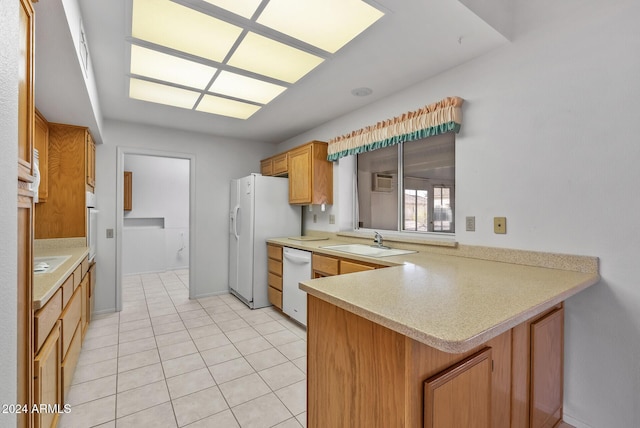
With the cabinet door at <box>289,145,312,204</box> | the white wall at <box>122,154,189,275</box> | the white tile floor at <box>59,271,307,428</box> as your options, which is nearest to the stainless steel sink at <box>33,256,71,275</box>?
the white tile floor at <box>59,271,307,428</box>

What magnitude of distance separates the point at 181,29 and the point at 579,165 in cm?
249

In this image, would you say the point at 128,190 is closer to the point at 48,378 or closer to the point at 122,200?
the point at 122,200

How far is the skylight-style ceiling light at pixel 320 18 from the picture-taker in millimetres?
1596

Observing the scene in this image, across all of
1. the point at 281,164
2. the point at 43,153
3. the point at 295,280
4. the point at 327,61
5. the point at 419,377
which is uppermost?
the point at 327,61

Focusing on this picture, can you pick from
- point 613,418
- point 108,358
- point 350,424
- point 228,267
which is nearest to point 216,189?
point 228,267

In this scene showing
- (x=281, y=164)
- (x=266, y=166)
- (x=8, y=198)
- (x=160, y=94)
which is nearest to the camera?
(x=8, y=198)

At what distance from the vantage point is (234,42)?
1948 millimetres

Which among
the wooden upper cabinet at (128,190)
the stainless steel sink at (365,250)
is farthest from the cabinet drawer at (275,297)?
the wooden upper cabinet at (128,190)

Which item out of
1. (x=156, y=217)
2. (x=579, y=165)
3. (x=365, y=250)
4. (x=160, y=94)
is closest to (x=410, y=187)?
(x=365, y=250)

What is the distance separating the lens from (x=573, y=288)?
1.33 m

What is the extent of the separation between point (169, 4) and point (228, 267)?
133 inches

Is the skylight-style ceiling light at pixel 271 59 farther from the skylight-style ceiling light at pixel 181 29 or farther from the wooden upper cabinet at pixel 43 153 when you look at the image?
the wooden upper cabinet at pixel 43 153

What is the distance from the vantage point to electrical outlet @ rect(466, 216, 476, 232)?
2143mm

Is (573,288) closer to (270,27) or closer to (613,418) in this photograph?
(613,418)
